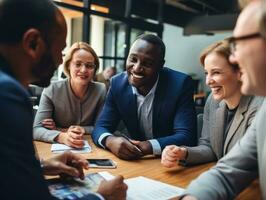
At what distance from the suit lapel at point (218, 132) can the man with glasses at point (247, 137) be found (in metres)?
0.47

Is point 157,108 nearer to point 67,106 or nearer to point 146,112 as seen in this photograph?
point 146,112

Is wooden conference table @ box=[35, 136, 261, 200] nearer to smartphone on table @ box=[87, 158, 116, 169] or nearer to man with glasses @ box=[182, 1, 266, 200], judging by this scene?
smartphone on table @ box=[87, 158, 116, 169]

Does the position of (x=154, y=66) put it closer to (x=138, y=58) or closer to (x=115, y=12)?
(x=138, y=58)

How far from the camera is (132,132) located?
2.23 meters

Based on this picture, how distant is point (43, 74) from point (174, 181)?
732mm

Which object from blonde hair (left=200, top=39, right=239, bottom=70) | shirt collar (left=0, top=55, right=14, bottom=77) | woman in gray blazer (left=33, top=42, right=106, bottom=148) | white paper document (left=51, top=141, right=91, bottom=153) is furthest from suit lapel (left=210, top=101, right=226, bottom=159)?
shirt collar (left=0, top=55, right=14, bottom=77)

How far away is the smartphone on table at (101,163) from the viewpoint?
154 cm

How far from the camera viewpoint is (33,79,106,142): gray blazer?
97.8 inches

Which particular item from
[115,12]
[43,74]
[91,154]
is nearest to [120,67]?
[115,12]

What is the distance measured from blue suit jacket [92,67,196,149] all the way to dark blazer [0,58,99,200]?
1164 millimetres

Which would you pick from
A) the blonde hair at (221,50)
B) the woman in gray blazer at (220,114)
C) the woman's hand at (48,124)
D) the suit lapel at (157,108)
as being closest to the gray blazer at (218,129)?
the woman in gray blazer at (220,114)

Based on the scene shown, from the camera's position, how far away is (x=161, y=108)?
212 centimetres

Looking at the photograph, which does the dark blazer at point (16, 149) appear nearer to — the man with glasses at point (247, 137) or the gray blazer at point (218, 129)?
the man with glasses at point (247, 137)

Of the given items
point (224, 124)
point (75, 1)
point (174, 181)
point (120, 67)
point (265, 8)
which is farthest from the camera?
point (120, 67)
